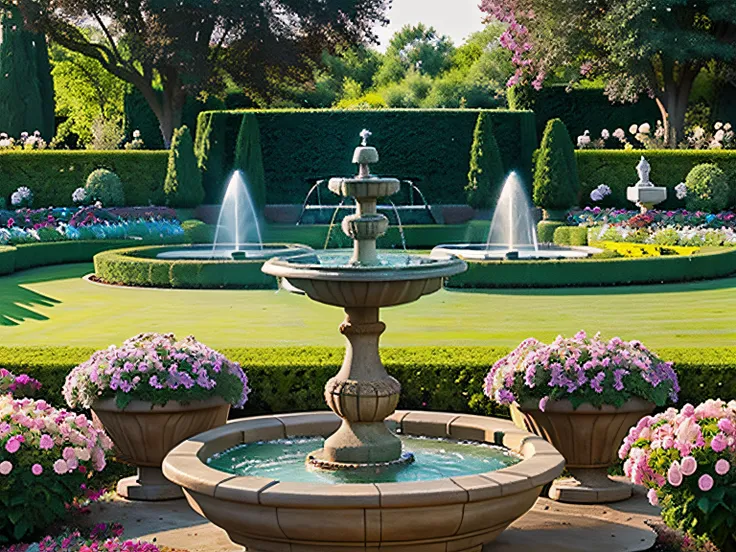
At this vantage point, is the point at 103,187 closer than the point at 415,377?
No

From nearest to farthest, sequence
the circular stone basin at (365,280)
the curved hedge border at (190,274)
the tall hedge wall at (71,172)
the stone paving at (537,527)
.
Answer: the circular stone basin at (365,280) → the stone paving at (537,527) → the curved hedge border at (190,274) → the tall hedge wall at (71,172)

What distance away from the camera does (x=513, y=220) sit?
2530 centimetres

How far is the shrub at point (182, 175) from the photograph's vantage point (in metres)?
26.4

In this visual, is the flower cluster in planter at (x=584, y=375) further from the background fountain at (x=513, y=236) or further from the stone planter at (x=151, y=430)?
the background fountain at (x=513, y=236)

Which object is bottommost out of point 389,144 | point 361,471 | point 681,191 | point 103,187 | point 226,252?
point 361,471

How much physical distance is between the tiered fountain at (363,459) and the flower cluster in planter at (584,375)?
264 mm

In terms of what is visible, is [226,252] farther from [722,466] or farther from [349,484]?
[722,466]

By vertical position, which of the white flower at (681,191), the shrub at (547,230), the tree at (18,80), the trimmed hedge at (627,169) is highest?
the tree at (18,80)

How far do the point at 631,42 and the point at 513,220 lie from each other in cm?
806

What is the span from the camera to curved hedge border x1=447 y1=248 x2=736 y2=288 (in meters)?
17.0

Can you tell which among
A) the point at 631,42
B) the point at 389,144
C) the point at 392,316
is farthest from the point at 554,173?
the point at 392,316

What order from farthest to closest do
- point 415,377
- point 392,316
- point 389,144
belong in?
1. point 389,144
2. point 392,316
3. point 415,377

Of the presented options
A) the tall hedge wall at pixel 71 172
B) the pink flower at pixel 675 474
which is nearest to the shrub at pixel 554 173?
the tall hedge wall at pixel 71 172

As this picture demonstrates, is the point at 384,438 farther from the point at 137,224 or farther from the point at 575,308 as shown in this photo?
the point at 137,224
